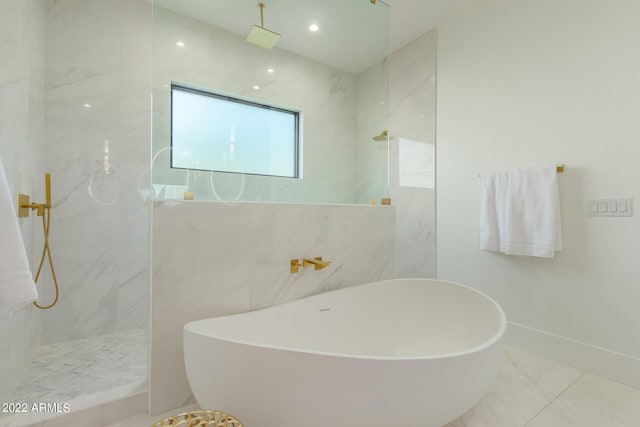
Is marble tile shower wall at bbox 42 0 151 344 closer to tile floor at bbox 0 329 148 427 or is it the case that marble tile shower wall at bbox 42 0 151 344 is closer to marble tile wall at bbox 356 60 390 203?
tile floor at bbox 0 329 148 427

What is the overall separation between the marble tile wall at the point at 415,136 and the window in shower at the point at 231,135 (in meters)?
1.31

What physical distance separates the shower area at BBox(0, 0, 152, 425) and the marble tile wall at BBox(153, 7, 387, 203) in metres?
0.52

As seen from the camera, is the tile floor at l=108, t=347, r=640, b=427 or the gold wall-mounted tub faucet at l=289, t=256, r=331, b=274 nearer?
the tile floor at l=108, t=347, r=640, b=427

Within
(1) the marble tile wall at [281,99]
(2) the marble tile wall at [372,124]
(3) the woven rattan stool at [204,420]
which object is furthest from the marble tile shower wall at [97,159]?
(2) the marble tile wall at [372,124]

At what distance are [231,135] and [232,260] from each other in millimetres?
935

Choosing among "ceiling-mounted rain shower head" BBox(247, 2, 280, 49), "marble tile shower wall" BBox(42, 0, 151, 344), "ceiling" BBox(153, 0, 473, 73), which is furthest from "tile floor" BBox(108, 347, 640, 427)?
"ceiling" BBox(153, 0, 473, 73)

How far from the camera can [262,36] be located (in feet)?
7.00

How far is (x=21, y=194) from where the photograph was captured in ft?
5.37

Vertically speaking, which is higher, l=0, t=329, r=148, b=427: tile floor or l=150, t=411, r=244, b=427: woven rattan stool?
l=150, t=411, r=244, b=427: woven rattan stool

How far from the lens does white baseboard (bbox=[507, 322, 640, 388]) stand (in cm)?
170

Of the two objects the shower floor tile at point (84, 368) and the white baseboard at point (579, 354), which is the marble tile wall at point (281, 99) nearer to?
the shower floor tile at point (84, 368)

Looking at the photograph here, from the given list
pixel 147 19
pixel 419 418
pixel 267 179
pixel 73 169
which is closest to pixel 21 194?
pixel 73 169

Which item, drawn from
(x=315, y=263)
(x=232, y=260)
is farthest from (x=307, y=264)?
(x=232, y=260)

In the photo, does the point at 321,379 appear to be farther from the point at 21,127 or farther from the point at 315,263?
the point at 21,127
